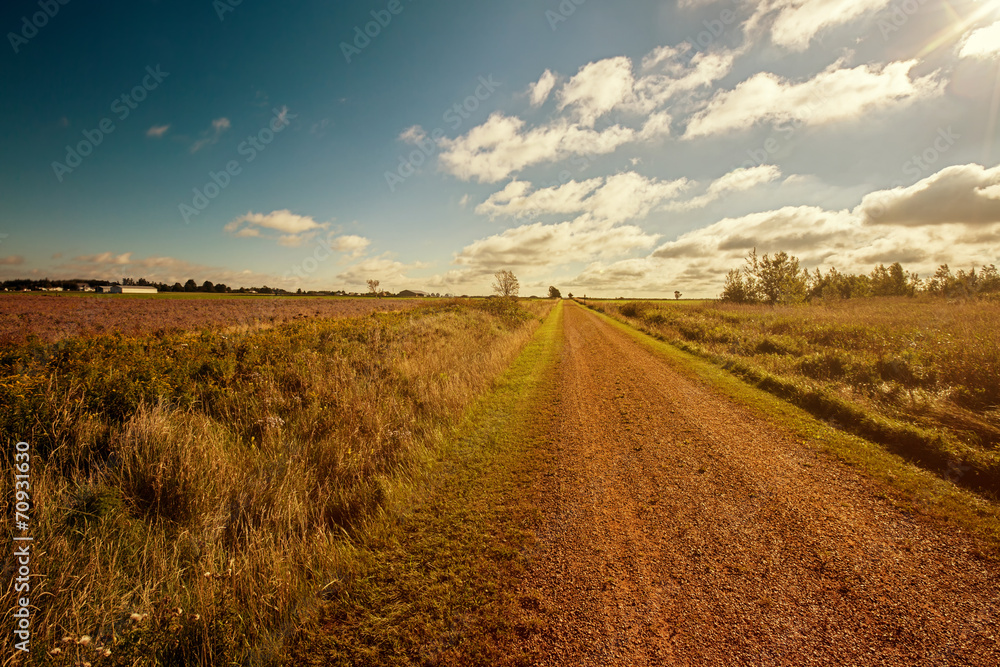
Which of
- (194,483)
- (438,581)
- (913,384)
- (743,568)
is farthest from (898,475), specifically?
(194,483)

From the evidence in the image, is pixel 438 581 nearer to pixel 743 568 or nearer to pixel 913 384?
pixel 743 568

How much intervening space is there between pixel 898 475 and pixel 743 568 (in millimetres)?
4004

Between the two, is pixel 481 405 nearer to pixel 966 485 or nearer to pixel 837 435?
pixel 837 435

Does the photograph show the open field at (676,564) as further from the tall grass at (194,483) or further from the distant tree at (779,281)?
the distant tree at (779,281)

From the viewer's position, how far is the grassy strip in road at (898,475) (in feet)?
13.4

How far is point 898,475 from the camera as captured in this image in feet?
16.6

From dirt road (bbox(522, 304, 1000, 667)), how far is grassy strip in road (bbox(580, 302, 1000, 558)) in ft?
1.01

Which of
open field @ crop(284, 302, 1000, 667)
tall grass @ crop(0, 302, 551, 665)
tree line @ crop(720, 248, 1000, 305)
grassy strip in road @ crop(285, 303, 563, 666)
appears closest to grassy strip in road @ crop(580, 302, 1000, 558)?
open field @ crop(284, 302, 1000, 667)

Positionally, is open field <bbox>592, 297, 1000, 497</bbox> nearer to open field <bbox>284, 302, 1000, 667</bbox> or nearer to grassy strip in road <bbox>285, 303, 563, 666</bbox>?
open field <bbox>284, 302, 1000, 667</bbox>

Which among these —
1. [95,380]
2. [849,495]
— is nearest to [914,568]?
[849,495]

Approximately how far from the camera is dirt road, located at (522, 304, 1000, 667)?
2.66m

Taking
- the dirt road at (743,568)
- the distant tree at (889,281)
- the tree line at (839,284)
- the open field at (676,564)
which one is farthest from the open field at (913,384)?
the distant tree at (889,281)

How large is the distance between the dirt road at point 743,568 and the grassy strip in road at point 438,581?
0.35 meters

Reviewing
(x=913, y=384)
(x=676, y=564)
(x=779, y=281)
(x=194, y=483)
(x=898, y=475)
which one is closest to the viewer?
(x=676, y=564)
